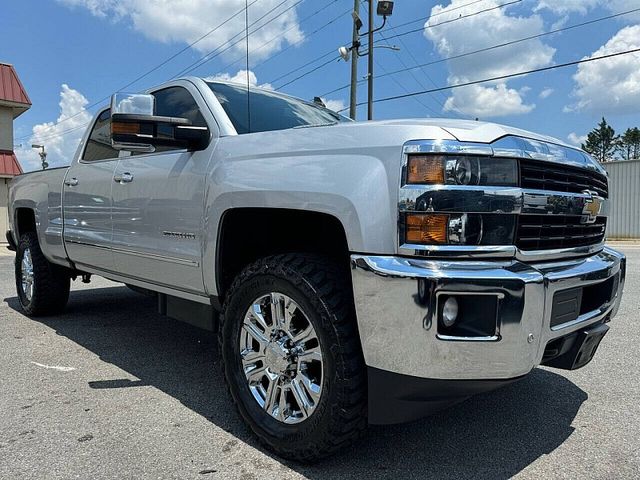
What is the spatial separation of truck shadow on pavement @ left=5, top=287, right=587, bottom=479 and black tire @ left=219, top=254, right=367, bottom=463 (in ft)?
0.46

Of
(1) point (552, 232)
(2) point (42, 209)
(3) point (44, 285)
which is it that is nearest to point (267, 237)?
(1) point (552, 232)

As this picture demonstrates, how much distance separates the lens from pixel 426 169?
83.1 inches

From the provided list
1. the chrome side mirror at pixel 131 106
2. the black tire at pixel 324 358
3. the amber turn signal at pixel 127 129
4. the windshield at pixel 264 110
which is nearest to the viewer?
the black tire at pixel 324 358

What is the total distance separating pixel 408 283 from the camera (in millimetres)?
2027

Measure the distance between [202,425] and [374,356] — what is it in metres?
1.26

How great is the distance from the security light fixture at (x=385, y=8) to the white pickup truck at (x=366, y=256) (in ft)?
53.3

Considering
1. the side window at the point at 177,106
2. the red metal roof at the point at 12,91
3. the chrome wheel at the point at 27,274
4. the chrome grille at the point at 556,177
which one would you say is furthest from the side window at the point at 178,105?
the red metal roof at the point at 12,91

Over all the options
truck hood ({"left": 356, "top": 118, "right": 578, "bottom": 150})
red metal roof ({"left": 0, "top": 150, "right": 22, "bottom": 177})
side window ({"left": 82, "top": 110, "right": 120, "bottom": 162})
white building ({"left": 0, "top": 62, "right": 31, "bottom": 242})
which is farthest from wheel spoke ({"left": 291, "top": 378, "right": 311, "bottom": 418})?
white building ({"left": 0, "top": 62, "right": 31, "bottom": 242})

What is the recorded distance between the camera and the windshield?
11.0 ft

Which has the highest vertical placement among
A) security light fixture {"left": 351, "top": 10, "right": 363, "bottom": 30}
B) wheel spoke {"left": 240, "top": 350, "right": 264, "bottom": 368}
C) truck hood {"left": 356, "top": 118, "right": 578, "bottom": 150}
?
security light fixture {"left": 351, "top": 10, "right": 363, "bottom": 30}

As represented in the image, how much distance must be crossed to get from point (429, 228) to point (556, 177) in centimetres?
76

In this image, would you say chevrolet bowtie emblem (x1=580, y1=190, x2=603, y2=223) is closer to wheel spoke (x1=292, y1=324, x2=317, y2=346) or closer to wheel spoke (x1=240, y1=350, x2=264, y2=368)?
wheel spoke (x1=292, y1=324, x2=317, y2=346)

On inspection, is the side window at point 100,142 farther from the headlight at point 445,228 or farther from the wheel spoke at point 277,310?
the headlight at point 445,228

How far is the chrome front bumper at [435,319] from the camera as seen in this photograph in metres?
2.02
